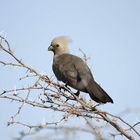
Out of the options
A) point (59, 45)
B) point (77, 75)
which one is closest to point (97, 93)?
point (77, 75)

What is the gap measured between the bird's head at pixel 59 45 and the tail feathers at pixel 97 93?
185cm

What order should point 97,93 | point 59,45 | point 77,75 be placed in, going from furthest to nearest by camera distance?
point 59,45
point 77,75
point 97,93

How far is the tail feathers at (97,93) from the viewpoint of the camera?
472 cm

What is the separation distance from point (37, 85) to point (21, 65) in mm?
237

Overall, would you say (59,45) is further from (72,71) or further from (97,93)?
(97,93)

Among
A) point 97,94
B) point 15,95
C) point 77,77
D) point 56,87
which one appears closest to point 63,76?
point 77,77

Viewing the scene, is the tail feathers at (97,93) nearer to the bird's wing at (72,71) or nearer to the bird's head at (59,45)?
the bird's wing at (72,71)

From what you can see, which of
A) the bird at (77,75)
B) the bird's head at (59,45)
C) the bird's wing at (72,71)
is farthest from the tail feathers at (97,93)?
the bird's head at (59,45)

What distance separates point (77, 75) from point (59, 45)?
159cm

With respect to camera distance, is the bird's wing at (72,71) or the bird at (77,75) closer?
the bird at (77,75)

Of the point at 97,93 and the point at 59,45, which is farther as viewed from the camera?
the point at 59,45

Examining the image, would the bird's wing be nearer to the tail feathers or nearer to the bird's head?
the tail feathers

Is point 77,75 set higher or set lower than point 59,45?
lower

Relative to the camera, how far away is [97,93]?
4965mm
